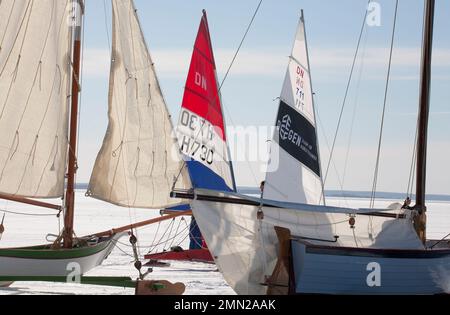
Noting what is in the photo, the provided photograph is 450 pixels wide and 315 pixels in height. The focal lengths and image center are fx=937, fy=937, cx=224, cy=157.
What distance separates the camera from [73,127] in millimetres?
20812

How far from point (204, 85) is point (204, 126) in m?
1.30

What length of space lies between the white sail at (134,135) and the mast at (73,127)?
1303 millimetres

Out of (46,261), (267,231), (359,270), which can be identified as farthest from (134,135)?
(359,270)

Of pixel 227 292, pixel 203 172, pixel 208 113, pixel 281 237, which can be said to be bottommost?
pixel 227 292

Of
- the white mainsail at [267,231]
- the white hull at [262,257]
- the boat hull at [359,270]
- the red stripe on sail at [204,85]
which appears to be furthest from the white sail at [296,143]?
the boat hull at [359,270]

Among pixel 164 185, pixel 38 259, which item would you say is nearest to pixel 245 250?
pixel 38 259

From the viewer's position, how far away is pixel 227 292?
17984 mm

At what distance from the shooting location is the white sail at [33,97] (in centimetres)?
1961

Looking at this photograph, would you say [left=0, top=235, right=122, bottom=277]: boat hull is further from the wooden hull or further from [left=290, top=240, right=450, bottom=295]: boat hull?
the wooden hull

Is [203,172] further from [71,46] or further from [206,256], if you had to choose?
[71,46]

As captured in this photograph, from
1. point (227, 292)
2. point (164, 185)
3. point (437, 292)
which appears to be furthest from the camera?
point (164, 185)

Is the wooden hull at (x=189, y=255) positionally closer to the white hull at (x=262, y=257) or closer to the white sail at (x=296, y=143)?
the white sail at (x=296, y=143)
